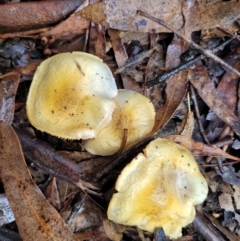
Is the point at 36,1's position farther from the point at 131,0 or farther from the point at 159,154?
the point at 159,154

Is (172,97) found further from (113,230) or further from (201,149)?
(113,230)

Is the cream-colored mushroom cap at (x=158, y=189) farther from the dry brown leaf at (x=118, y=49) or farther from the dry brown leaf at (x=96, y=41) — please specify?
the dry brown leaf at (x=96, y=41)

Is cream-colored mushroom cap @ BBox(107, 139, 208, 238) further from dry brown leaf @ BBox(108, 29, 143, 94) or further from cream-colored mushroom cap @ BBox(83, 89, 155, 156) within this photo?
dry brown leaf @ BBox(108, 29, 143, 94)

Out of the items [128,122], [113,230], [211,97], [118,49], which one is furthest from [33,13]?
[113,230]

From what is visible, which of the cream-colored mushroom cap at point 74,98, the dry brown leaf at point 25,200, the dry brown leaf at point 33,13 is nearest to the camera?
the cream-colored mushroom cap at point 74,98

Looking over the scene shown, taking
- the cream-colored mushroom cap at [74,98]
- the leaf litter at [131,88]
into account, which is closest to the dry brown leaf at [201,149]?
the leaf litter at [131,88]

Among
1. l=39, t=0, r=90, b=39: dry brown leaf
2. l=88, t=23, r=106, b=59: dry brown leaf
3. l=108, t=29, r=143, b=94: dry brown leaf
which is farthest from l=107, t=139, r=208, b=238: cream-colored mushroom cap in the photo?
l=39, t=0, r=90, b=39: dry brown leaf
